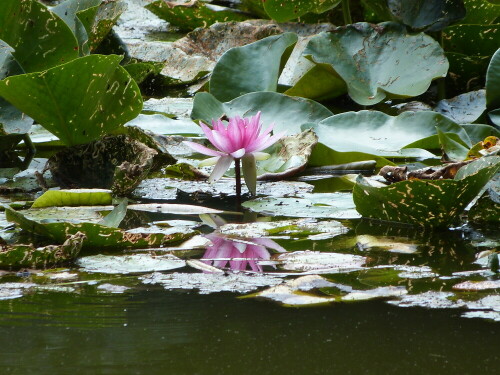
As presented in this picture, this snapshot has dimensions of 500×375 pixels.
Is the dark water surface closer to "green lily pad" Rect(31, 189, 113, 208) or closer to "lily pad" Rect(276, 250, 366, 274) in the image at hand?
"lily pad" Rect(276, 250, 366, 274)

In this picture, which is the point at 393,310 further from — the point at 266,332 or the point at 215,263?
the point at 215,263

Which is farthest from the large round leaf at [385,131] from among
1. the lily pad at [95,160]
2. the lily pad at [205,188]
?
the lily pad at [95,160]

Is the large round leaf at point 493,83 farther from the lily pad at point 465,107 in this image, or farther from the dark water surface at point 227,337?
the dark water surface at point 227,337

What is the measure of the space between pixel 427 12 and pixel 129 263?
1.82 m

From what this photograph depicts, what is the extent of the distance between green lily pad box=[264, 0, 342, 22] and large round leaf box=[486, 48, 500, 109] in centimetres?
85

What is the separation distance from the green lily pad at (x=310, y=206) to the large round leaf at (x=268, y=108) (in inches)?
22.0

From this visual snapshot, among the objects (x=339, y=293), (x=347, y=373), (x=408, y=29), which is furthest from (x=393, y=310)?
(x=408, y=29)

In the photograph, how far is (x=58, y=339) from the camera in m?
0.94

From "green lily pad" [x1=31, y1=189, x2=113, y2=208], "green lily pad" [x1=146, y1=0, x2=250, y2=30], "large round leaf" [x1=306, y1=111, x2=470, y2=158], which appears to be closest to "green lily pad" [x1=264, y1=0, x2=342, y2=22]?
"large round leaf" [x1=306, y1=111, x2=470, y2=158]

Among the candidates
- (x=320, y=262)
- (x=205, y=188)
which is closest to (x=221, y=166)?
(x=205, y=188)

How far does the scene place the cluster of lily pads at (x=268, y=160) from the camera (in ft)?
4.09

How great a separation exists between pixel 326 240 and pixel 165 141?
1.10 m

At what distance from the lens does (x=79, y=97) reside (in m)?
1.87

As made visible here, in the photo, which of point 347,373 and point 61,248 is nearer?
point 347,373
